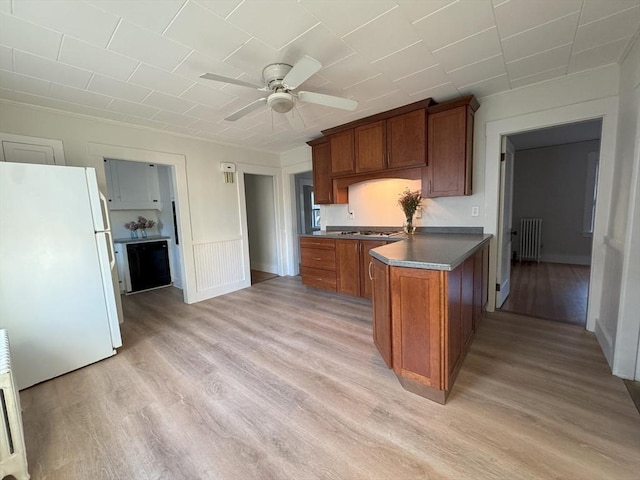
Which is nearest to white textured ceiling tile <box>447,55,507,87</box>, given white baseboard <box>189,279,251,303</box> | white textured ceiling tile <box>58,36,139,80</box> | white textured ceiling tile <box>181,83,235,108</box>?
white textured ceiling tile <box>181,83,235,108</box>

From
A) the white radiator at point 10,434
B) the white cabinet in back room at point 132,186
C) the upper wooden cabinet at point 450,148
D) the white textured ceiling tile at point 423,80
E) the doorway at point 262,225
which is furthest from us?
the doorway at point 262,225

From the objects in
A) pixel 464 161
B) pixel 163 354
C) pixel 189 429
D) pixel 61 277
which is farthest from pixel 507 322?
pixel 61 277

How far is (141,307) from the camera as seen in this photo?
12.1 feet

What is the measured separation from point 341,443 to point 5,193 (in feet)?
9.27

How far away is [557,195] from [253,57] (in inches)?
260

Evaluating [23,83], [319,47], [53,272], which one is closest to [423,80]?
[319,47]

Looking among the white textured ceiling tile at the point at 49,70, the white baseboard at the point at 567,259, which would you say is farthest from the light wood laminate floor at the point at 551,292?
the white textured ceiling tile at the point at 49,70

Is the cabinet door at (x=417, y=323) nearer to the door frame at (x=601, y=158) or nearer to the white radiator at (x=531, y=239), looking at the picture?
the door frame at (x=601, y=158)

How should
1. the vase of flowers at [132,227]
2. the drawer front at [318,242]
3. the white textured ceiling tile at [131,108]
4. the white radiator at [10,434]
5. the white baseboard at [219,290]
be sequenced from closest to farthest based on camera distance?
the white radiator at [10,434]
the white textured ceiling tile at [131,108]
the drawer front at [318,242]
the white baseboard at [219,290]
the vase of flowers at [132,227]

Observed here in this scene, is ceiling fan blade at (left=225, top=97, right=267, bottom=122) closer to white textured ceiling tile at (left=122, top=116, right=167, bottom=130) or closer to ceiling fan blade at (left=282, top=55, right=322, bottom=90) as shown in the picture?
ceiling fan blade at (left=282, top=55, right=322, bottom=90)

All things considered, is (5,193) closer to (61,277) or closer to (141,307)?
(61,277)

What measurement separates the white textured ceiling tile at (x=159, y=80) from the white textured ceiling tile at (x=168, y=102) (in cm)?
13

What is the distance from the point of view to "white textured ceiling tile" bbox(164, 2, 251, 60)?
149cm

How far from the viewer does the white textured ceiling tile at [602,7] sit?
150 centimetres
